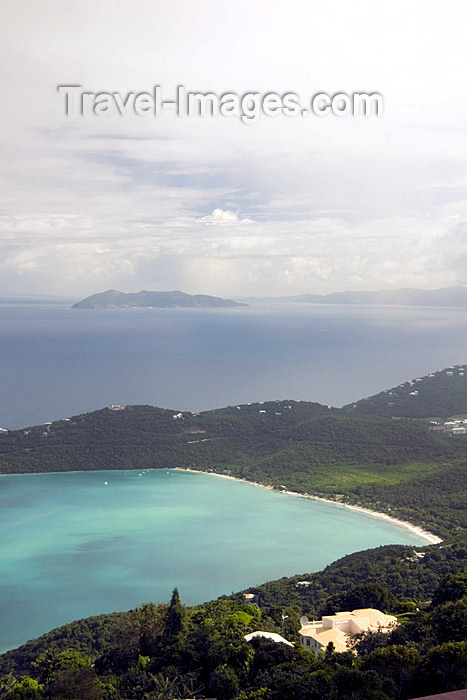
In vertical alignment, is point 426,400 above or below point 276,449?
above

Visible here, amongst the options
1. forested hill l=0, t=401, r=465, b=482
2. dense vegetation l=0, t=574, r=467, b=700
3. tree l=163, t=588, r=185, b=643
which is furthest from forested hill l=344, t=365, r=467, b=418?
tree l=163, t=588, r=185, b=643

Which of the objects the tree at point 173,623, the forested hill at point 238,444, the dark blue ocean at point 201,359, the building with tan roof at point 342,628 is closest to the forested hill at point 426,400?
the forested hill at point 238,444

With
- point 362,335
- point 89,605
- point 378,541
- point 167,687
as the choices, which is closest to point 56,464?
point 89,605

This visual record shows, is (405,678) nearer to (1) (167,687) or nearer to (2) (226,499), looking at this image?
(1) (167,687)

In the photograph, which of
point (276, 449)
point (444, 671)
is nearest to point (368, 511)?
point (276, 449)

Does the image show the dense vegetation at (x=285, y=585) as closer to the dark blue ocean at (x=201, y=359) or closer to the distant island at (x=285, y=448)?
the distant island at (x=285, y=448)

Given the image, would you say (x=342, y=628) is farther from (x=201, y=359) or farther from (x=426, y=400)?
(x=201, y=359)
